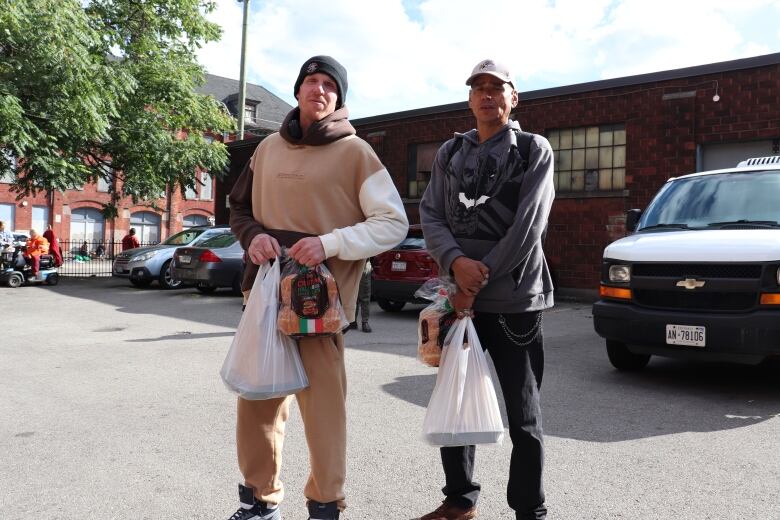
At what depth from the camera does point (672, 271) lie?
19.1ft

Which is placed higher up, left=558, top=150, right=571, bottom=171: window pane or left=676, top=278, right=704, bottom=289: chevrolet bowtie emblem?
left=558, top=150, right=571, bottom=171: window pane

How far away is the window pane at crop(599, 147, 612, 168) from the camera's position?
15266 millimetres

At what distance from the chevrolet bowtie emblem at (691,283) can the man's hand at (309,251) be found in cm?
406

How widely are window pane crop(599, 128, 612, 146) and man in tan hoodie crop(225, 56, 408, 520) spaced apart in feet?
44.2

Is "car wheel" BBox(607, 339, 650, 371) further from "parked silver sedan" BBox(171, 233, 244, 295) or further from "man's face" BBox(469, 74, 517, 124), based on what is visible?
"parked silver sedan" BBox(171, 233, 244, 295)

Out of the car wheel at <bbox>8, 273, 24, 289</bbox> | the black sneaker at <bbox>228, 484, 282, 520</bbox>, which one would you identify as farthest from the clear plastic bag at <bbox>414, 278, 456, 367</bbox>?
the car wheel at <bbox>8, 273, 24, 289</bbox>

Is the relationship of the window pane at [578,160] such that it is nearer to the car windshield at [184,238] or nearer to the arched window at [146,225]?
the car windshield at [184,238]

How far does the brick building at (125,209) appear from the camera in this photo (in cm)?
4244

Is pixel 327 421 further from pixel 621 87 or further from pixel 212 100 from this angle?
pixel 212 100

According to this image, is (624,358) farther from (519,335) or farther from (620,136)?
(620,136)

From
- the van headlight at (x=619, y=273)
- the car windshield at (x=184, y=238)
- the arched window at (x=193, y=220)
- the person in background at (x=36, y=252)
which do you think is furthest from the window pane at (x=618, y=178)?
the arched window at (x=193, y=220)

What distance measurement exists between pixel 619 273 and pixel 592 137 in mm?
10073

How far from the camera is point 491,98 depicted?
2.86 m

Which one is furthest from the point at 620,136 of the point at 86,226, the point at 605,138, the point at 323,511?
the point at 86,226
